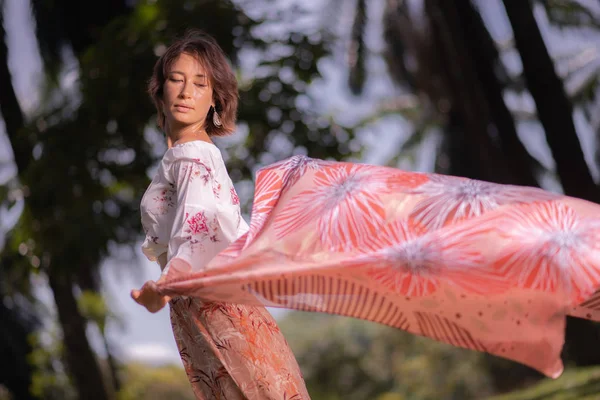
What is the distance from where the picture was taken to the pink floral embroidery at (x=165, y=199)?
9.24 ft

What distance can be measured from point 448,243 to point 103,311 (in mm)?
9747

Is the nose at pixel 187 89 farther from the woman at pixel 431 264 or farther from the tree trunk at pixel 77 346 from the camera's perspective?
the tree trunk at pixel 77 346

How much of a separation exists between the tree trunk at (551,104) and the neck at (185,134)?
513 cm

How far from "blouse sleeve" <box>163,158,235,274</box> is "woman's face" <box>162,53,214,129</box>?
0.66 feet

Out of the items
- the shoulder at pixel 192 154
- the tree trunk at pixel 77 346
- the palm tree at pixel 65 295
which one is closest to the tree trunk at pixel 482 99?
the palm tree at pixel 65 295

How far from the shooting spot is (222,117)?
3.08 m

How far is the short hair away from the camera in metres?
2.97

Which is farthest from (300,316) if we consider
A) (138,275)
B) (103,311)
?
(103,311)

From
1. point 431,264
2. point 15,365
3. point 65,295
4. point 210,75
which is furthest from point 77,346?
point 431,264

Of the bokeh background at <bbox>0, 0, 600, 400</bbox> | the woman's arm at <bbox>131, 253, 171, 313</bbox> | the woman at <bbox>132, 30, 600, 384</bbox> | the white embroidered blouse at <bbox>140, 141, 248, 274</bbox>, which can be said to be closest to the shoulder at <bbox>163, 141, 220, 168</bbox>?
the white embroidered blouse at <bbox>140, 141, 248, 274</bbox>

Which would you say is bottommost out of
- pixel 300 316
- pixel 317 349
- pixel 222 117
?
pixel 300 316

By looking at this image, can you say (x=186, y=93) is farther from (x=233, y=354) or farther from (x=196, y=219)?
(x=233, y=354)

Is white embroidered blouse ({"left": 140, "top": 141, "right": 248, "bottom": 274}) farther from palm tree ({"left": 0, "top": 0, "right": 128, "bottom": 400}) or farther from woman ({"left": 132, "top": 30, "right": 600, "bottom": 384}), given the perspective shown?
palm tree ({"left": 0, "top": 0, "right": 128, "bottom": 400})

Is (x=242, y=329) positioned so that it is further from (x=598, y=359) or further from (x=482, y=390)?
(x=482, y=390)
